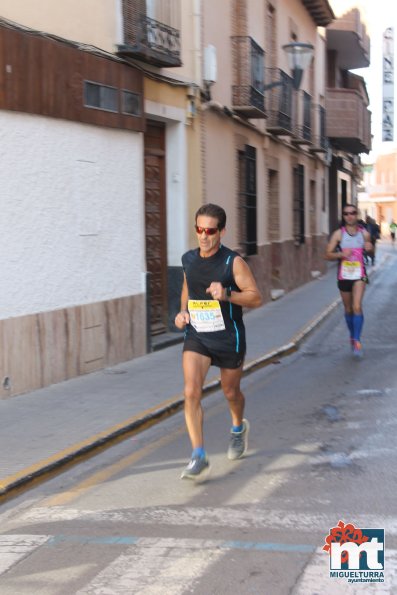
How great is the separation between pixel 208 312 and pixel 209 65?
28.8 ft

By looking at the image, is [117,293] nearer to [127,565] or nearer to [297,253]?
[127,565]

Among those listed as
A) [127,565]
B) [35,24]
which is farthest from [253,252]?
[127,565]

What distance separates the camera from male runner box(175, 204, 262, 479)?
5766 mm

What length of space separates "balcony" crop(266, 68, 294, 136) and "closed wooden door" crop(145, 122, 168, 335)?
6164 millimetres

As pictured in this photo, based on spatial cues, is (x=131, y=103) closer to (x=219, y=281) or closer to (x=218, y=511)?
(x=219, y=281)

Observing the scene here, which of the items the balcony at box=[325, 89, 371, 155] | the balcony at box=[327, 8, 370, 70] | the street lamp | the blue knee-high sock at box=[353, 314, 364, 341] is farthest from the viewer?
the balcony at box=[327, 8, 370, 70]

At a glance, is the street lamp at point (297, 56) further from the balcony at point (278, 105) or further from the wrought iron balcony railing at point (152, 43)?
the wrought iron balcony railing at point (152, 43)

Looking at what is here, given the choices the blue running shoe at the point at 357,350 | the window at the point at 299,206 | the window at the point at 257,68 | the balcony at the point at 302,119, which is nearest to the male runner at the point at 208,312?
the blue running shoe at the point at 357,350

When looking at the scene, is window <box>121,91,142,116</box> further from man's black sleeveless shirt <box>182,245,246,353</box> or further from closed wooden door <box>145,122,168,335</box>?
man's black sleeveless shirt <box>182,245,246,353</box>

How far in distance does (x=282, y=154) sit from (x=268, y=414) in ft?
46.1

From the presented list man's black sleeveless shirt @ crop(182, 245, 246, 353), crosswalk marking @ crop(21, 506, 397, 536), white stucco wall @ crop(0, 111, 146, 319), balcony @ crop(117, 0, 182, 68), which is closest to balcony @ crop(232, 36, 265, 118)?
balcony @ crop(117, 0, 182, 68)

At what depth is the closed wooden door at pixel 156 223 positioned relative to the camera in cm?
1269

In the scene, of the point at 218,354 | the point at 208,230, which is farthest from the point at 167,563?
the point at 208,230

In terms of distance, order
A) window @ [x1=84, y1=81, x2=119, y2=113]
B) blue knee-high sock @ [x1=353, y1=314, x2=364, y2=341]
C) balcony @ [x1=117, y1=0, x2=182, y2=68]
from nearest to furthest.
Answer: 1. window @ [x1=84, y1=81, x2=119, y2=113]
2. balcony @ [x1=117, y1=0, x2=182, y2=68]
3. blue knee-high sock @ [x1=353, y1=314, x2=364, y2=341]
